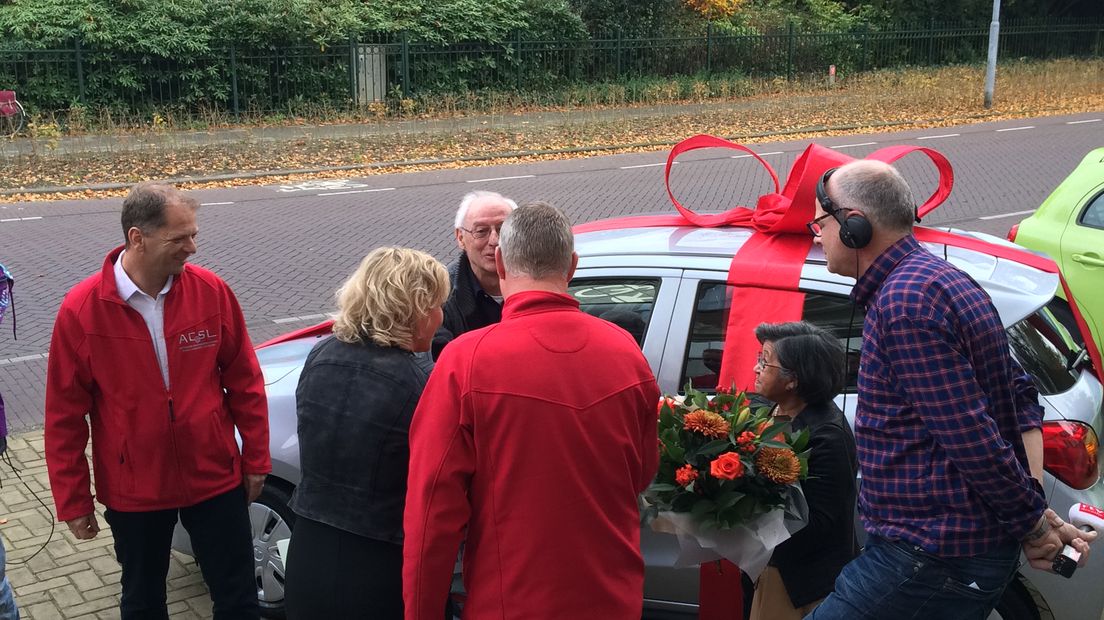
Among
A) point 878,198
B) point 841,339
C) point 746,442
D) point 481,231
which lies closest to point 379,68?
point 481,231

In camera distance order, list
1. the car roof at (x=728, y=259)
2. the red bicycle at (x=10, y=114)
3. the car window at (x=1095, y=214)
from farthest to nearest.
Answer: the red bicycle at (x=10, y=114) < the car window at (x=1095, y=214) < the car roof at (x=728, y=259)

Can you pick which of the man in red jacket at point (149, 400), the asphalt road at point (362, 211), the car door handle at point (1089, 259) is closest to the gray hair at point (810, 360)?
the man in red jacket at point (149, 400)

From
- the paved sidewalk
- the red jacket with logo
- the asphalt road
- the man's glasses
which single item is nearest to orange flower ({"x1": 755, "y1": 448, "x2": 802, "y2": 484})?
the man's glasses

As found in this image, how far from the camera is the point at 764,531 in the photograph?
307cm

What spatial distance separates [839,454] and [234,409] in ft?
6.84

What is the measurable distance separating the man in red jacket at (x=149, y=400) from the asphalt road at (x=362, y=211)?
356 cm

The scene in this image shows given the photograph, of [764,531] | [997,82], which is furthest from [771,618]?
[997,82]

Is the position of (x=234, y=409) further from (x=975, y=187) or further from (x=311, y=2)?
(x=311, y=2)

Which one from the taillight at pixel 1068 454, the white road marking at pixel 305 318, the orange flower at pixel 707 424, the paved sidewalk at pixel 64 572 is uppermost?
the orange flower at pixel 707 424

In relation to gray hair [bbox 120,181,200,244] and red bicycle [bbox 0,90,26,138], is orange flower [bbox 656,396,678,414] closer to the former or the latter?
gray hair [bbox 120,181,200,244]

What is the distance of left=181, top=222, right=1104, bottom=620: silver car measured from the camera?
3568 mm

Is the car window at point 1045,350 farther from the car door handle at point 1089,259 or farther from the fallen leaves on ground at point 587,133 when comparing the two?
the fallen leaves on ground at point 587,133

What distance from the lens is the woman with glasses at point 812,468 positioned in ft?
10.7

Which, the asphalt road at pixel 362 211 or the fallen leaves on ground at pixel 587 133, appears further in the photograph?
the fallen leaves on ground at pixel 587 133
